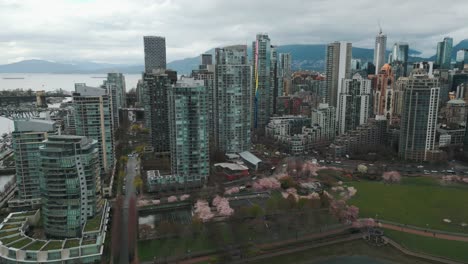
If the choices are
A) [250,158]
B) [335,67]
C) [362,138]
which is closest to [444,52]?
[335,67]

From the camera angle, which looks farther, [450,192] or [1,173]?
[1,173]

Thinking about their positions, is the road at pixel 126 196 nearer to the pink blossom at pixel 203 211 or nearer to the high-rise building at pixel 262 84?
the pink blossom at pixel 203 211

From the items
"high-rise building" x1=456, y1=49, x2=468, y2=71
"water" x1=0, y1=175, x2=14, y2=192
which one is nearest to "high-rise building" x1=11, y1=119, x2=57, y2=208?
"water" x1=0, y1=175, x2=14, y2=192

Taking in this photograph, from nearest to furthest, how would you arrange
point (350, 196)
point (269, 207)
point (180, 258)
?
point (180, 258), point (269, 207), point (350, 196)

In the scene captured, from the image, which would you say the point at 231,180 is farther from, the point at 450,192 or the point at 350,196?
the point at 450,192

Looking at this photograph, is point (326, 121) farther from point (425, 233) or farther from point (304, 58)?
point (304, 58)

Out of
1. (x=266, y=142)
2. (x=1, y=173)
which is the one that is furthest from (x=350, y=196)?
(x=1, y=173)

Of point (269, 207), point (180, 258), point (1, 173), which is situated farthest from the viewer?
point (1, 173)
